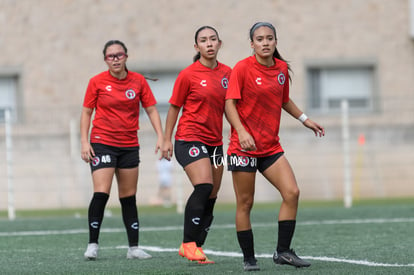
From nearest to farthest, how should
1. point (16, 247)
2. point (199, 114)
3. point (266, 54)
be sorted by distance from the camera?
point (266, 54) → point (199, 114) → point (16, 247)

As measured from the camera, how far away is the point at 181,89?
28.9 ft

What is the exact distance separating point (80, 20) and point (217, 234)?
52.8ft

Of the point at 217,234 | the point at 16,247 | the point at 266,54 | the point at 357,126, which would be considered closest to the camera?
the point at 266,54

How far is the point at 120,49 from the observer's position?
378 inches

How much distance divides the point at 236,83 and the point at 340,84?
771 inches

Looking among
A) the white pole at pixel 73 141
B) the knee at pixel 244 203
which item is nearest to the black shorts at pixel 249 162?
the knee at pixel 244 203

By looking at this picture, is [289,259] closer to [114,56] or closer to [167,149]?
[167,149]

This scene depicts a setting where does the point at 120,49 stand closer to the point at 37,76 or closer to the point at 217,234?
the point at 217,234

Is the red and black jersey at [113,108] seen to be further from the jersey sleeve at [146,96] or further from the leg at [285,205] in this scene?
the leg at [285,205]

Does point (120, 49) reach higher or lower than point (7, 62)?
lower

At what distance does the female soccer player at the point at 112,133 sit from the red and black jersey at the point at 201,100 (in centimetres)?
70


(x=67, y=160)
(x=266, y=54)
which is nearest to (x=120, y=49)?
(x=266, y=54)

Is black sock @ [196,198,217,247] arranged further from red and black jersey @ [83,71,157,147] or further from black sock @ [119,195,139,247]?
red and black jersey @ [83,71,157,147]

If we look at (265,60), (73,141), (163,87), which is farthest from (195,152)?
(163,87)
